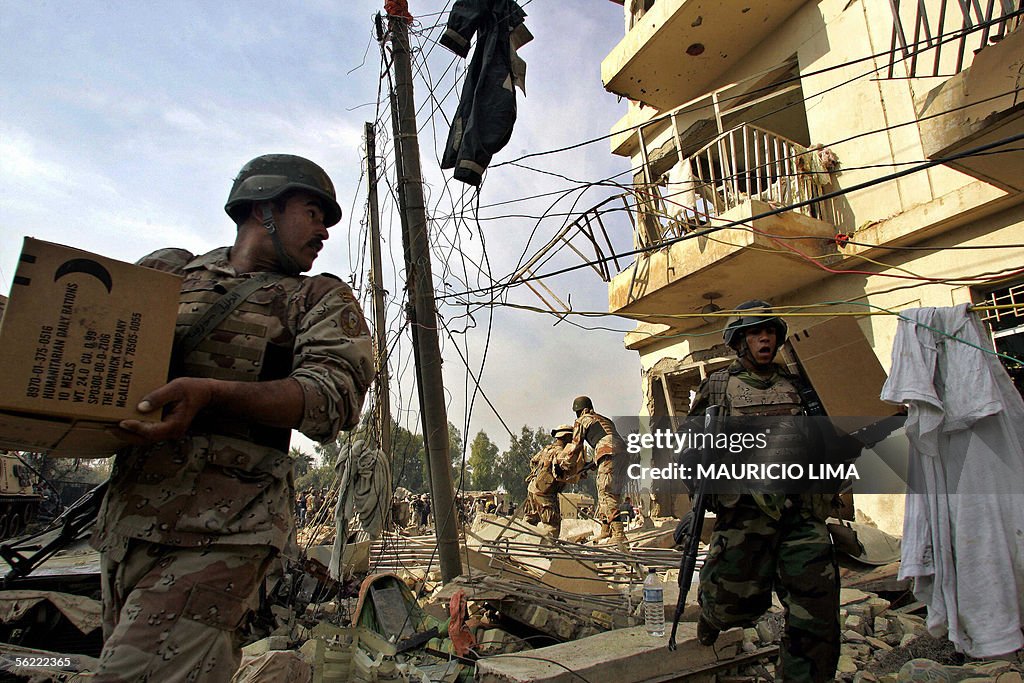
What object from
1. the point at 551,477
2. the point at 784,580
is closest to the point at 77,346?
the point at 784,580

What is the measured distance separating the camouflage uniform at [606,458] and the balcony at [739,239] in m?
1.56

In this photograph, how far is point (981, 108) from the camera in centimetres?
316

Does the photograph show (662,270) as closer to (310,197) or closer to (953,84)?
(953,84)

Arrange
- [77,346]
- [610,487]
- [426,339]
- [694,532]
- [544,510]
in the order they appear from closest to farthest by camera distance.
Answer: [77,346] → [694,532] → [426,339] → [610,487] → [544,510]

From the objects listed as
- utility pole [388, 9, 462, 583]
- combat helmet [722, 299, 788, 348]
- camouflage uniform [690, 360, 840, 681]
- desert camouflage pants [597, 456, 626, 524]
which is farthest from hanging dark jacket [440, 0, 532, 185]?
desert camouflage pants [597, 456, 626, 524]

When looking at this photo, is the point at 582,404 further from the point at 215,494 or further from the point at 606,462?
the point at 215,494

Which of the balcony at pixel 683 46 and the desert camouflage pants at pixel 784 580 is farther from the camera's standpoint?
the balcony at pixel 683 46

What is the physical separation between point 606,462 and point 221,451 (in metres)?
6.29

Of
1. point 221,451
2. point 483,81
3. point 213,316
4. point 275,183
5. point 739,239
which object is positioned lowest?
point 221,451

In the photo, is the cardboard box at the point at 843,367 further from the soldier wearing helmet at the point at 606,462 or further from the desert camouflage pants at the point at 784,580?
the desert camouflage pants at the point at 784,580

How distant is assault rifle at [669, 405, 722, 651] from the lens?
3139 mm

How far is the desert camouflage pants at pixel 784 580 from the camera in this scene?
273cm

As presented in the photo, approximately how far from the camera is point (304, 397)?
4.75ft

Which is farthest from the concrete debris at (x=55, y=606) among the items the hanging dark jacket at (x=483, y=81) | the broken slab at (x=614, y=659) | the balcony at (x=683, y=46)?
the balcony at (x=683, y=46)
